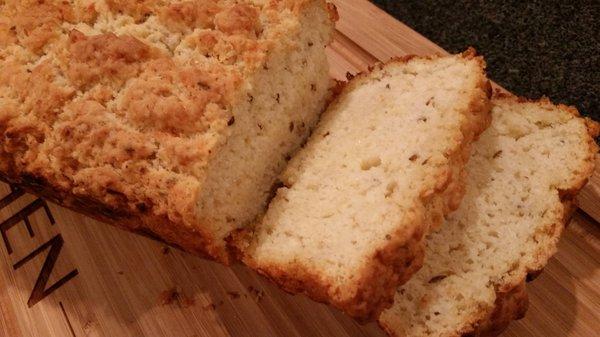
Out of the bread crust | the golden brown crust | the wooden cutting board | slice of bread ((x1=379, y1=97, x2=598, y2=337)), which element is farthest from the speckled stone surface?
the golden brown crust

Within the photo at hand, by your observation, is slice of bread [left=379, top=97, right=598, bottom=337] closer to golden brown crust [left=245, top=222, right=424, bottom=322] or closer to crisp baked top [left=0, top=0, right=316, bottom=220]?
golden brown crust [left=245, top=222, right=424, bottom=322]

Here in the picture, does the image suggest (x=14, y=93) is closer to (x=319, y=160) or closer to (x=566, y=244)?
(x=319, y=160)

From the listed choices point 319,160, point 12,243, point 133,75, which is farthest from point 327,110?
point 12,243

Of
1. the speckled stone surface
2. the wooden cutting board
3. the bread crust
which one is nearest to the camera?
the bread crust

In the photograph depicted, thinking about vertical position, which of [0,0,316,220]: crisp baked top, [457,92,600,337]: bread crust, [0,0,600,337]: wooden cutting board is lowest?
[0,0,600,337]: wooden cutting board

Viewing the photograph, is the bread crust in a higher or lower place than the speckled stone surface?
lower

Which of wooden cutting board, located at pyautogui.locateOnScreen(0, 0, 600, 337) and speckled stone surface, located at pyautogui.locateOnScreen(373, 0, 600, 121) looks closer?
wooden cutting board, located at pyautogui.locateOnScreen(0, 0, 600, 337)

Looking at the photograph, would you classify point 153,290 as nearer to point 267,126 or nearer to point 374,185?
point 267,126
